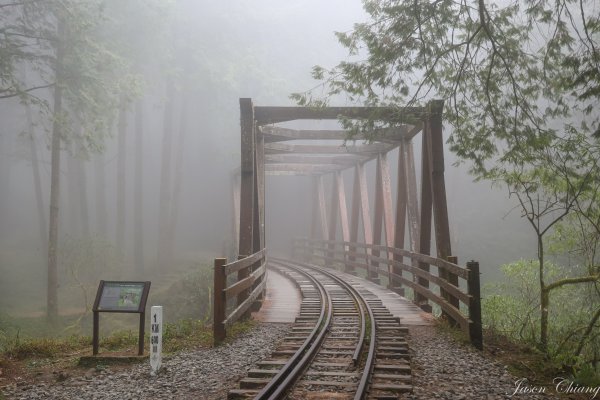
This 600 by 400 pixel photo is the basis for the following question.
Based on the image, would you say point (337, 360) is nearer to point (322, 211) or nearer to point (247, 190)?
point (247, 190)

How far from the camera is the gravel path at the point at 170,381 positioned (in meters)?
4.21

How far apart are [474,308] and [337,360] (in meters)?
2.10

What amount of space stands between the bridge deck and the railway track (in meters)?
0.37

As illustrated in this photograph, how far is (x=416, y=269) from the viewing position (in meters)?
8.84

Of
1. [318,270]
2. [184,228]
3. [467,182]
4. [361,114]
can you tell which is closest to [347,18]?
[467,182]

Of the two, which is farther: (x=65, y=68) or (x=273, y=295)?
(x=65, y=68)

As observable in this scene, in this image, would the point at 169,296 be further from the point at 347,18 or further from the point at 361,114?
the point at 347,18

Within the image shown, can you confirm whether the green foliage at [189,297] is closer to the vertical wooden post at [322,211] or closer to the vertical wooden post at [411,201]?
the vertical wooden post at [411,201]

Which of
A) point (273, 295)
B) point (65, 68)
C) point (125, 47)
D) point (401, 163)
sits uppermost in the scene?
point (125, 47)

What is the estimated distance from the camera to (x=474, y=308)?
5945 mm

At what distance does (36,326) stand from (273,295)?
765 cm

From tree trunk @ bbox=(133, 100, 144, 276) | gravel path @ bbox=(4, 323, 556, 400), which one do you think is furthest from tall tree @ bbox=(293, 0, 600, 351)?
tree trunk @ bbox=(133, 100, 144, 276)

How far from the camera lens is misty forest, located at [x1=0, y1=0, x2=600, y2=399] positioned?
19.9 feet

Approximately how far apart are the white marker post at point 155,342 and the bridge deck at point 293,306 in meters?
2.99
